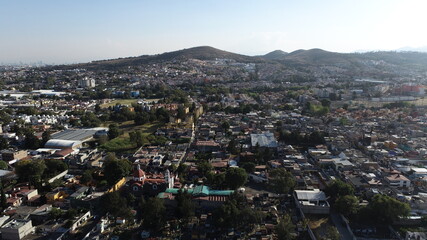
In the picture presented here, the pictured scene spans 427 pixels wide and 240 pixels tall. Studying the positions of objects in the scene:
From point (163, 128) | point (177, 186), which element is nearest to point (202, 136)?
point (163, 128)

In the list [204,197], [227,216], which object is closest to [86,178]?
[204,197]

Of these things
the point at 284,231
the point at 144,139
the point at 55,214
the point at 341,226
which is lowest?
the point at 341,226

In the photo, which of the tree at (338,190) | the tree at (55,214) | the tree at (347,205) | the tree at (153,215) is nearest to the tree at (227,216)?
the tree at (153,215)

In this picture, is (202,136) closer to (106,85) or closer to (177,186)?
(177,186)

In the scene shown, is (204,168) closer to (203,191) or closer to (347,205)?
(203,191)

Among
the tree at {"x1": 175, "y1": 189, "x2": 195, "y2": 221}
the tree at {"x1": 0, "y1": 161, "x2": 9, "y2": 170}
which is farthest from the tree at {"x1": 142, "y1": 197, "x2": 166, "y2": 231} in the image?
the tree at {"x1": 0, "y1": 161, "x2": 9, "y2": 170}

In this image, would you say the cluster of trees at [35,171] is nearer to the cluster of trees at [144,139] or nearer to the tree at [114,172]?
the tree at [114,172]

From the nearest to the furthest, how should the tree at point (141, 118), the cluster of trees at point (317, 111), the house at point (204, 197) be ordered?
1. the house at point (204, 197)
2. the tree at point (141, 118)
3. the cluster of trees at point (317, 111)
